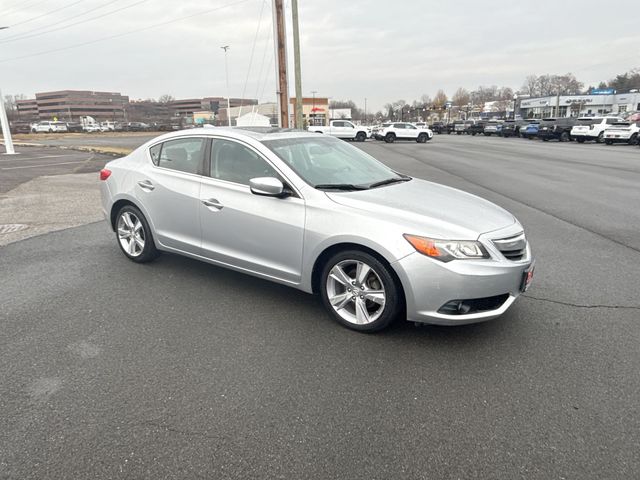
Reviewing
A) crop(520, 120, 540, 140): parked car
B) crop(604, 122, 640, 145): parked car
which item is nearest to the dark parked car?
crop(520, 120, 540, 140): parked car

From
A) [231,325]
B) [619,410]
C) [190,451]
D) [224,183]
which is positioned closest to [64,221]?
[224,183]

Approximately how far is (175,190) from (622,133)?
113 ft

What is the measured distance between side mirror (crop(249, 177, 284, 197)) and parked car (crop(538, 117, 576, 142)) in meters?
38.2

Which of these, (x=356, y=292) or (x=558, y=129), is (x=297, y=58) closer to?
(x=356, y=292)

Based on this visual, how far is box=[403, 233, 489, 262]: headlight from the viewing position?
126 inches

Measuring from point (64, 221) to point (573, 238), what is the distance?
8193 millimetres

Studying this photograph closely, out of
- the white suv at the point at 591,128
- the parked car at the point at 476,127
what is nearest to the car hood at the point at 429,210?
the white suv at the point at 591,128

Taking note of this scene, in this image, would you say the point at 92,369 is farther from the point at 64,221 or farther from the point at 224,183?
the point at 64,221

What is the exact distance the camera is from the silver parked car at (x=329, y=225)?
3.26 metres

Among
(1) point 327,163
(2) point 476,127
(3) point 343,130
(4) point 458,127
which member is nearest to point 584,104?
(4) point 458,127

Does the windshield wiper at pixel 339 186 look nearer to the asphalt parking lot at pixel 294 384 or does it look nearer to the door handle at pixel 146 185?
the asphalt parking lot at pixel 294 384

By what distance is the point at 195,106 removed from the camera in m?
134

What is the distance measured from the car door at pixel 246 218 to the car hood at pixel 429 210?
18.9 inches

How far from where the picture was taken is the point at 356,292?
358 cm
